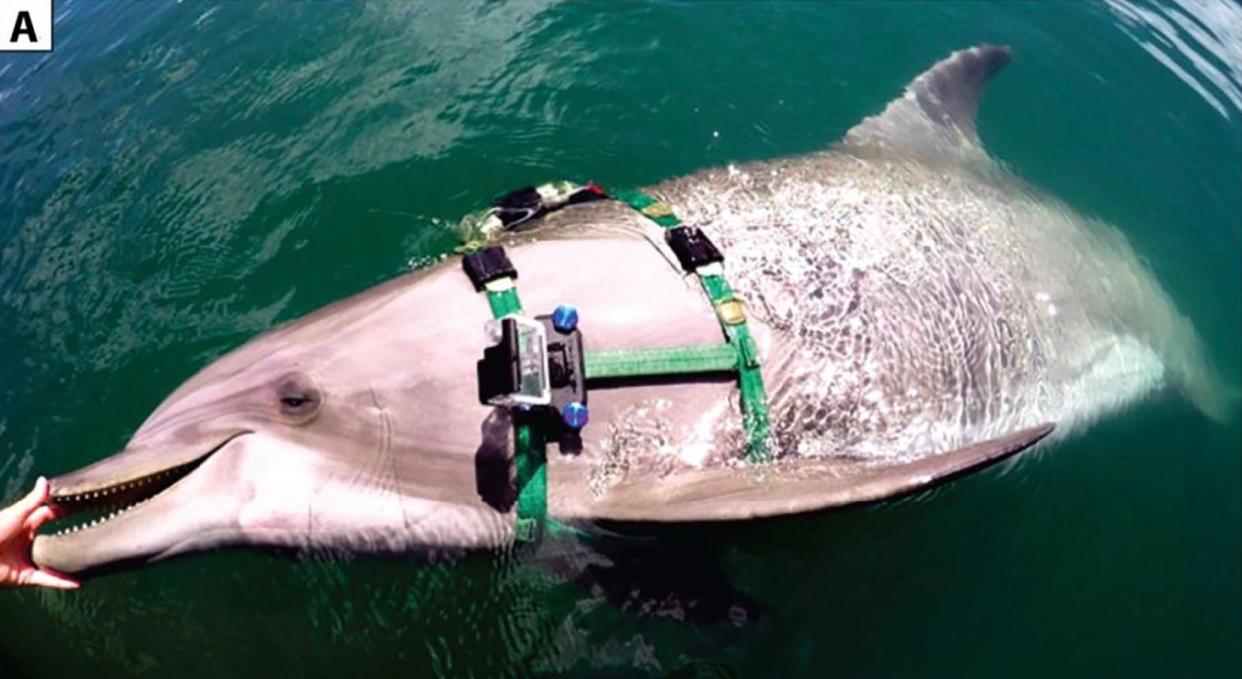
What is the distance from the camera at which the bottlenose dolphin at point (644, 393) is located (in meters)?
3.84

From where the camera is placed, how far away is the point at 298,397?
401cm

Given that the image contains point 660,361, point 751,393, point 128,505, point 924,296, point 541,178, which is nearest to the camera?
point 128,505

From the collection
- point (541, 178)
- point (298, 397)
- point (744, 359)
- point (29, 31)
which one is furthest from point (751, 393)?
point (29, 31)

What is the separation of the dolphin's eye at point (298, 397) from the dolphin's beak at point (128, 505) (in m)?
0.19

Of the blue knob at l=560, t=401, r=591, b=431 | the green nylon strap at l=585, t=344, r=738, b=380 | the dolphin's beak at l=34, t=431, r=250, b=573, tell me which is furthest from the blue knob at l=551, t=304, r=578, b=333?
the dolphin's beak at l=34, t=431, r=250, b=573

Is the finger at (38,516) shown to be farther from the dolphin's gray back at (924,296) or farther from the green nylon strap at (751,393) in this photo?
the dolphin's gray back at (924,296)

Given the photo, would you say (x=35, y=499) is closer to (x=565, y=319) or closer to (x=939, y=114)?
(x=565, y=319)

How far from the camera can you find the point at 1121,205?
8.59m

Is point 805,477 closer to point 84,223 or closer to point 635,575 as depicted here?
point 635,575

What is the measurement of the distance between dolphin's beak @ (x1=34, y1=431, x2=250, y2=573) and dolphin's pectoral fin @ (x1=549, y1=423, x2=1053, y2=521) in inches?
55.5

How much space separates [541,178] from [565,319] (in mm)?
3761

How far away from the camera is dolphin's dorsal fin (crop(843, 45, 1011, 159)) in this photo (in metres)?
7.29

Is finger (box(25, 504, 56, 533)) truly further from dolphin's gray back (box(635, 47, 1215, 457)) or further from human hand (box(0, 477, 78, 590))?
dolphin's gray back (box(635, 47, 1215, 457))

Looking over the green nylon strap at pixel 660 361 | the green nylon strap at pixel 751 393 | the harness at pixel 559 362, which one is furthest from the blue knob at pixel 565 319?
the green nylon strap at pixel 751 393
